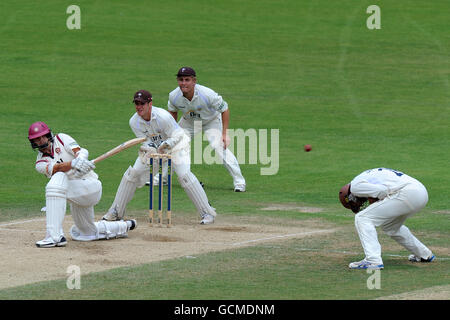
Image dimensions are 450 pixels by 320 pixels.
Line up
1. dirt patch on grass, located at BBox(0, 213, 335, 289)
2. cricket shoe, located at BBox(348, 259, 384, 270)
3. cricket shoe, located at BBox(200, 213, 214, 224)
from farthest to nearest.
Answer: cricket shoe, located at BBox(200, 213, 214, 224) → dirt patch on grass, located at BBox(0, 213, 335, 289) → cricket shoe, located at BBox(348, 259, 384, 270)

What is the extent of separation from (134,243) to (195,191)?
1659 millimetres

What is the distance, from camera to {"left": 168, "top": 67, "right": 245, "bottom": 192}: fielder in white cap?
612 inches

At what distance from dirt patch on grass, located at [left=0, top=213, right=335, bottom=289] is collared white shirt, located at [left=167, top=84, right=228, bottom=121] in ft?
8.57

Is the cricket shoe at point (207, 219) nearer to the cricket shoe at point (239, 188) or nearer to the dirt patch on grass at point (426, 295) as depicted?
the cricket shoe at point (239, 188)

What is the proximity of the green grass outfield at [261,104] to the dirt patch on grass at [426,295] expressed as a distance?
11.5 inches

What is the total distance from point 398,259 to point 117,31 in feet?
76.7

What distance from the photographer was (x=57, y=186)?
1136cm

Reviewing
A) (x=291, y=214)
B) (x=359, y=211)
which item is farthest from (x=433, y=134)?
(x=359, y=211)

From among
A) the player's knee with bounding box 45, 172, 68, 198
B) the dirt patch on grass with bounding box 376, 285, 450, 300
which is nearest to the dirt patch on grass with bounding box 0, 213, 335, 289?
the player's knee with bounding box 45, 172, 68, 198

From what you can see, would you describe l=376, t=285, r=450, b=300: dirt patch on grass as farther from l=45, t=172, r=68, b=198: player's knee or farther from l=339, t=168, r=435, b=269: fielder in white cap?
l=45, t=172, r=68, b=198: player's knee

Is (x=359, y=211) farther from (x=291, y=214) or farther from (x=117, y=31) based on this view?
(x=117, y=31)

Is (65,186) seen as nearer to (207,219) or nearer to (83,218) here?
(83,218)

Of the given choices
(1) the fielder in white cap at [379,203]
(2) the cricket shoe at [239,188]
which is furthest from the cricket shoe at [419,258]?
(2) the cricket shoe at [239,188]

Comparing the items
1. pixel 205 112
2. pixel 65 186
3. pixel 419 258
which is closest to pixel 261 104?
pixel 205 112
